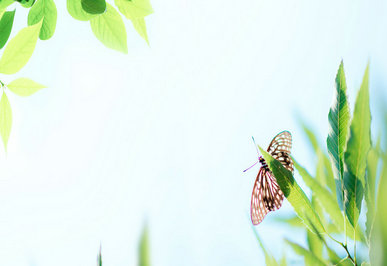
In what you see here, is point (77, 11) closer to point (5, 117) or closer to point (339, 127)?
point (5, 117)

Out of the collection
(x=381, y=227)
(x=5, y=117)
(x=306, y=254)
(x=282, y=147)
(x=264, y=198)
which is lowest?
(x=381, y=227)

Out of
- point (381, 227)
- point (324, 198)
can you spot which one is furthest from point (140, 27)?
point (381, 227)

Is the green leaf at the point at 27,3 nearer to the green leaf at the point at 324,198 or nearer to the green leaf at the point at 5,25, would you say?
the green leaf at the point at 5,25

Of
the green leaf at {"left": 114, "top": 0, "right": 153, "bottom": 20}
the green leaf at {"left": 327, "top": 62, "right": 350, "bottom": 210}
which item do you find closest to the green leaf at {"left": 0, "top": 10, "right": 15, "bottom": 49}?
the green leaf at {"left": 114, "top": 0, "right": 153, "bottom": 20}

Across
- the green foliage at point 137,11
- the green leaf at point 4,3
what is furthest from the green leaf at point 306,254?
the green leaf at point 4,3

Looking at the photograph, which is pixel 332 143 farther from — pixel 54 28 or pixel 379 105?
pixel 54 28

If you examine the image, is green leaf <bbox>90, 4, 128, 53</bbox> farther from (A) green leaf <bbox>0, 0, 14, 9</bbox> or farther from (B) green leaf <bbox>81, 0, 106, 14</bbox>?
(A) green leaf <bbox>0, 0, 14, 9</bbox>
